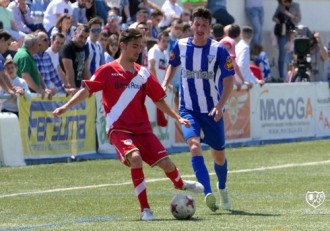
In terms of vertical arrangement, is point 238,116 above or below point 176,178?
below

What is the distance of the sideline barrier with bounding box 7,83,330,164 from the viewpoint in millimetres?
19250

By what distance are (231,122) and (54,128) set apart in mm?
5459

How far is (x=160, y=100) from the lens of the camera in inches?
483

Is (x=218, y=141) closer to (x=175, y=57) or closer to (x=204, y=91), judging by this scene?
(x=204, y=91)

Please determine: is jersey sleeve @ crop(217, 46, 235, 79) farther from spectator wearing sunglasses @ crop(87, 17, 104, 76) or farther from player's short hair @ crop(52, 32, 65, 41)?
spectator wearing sunglasses @ crop(87, 17, 104, 76)

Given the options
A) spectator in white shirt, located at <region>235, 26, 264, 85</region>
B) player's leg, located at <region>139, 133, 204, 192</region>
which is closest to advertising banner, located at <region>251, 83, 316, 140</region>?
spectator in white shirt, located at <region>235, 26, 264, 85</region>

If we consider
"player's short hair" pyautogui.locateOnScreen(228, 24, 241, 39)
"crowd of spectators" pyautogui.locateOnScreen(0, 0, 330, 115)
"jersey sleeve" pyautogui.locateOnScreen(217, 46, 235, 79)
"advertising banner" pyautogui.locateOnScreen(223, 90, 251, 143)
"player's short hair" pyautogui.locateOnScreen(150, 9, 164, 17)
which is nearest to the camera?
"jersey sleeve" pyautogui.locateOnScreen(217, 46, 235, 79)

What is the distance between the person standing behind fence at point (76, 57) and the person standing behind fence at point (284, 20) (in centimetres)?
965

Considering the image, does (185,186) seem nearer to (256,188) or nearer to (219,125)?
(219,125)

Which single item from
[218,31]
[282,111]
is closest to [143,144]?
[218,31]

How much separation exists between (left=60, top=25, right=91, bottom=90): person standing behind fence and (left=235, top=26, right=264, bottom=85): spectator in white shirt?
453 centimetres

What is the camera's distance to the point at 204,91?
13094 mm

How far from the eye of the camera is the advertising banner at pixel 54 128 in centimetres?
1900

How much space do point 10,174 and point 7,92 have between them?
1936 mm
